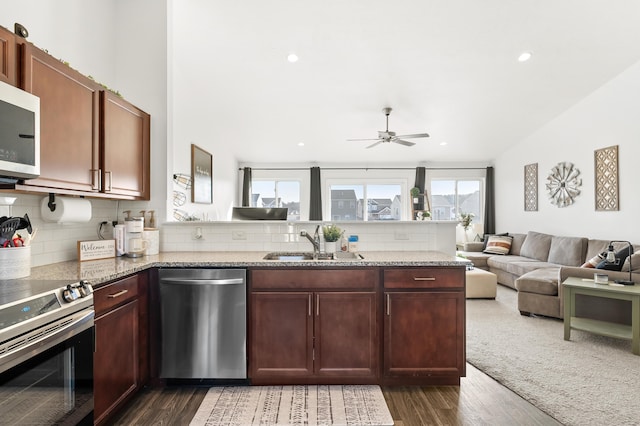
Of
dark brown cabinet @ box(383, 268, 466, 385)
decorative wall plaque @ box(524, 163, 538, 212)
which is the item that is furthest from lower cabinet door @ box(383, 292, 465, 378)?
decorative wall plaque @ box(524, 163, 538, 212)

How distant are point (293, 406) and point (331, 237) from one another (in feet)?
4.02

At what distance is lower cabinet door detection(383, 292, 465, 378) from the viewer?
7.42ft

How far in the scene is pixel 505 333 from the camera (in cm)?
336

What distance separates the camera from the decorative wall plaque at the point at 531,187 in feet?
21.0

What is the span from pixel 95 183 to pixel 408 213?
Answer: 7.20 m

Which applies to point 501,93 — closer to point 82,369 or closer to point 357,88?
point 357,88

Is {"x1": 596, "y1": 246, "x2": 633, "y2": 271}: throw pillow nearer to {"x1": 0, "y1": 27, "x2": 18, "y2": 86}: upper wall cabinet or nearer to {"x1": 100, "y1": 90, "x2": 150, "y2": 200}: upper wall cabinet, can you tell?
{"x1": 100, "y1": 90, "x2": 150, "y2": 200}: upper wall cabinet

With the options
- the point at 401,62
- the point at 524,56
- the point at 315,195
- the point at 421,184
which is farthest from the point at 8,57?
the point at 421,184

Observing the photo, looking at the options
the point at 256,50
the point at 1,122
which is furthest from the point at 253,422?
the point at 256,50

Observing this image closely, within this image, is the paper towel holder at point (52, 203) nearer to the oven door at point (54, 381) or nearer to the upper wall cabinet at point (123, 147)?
the upper wall cabinet at point (123, 147)

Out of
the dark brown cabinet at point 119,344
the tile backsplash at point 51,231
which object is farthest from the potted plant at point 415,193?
the dark brown cabinet at point 119,344

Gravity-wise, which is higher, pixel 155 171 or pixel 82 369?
pixel 155 171

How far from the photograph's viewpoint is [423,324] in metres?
2.26

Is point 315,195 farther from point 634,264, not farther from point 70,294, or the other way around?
point 70,294
